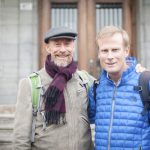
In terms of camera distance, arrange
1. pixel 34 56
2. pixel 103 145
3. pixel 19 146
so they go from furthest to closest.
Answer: pixel 34 56
pixel 19 146
pixel 103 145

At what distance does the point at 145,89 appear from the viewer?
9.88 feet

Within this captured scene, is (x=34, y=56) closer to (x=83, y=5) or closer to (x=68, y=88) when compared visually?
(x=83, y=5)

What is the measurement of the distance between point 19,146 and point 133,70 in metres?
1.07

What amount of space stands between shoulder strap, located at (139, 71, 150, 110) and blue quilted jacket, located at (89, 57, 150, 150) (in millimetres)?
35

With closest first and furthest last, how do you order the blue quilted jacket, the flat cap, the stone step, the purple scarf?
the blue quilted jacket
the purple scarf
the flat cap
the stone step

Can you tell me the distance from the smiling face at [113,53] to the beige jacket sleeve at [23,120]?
0.67 m

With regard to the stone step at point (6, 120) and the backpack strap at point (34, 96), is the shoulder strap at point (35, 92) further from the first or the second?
the stone step at point (6, 120)

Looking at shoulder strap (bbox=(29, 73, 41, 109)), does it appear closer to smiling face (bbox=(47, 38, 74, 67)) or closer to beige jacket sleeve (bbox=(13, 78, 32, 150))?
beige jacket sleeve (bbox=(13, 78, 32, 150))

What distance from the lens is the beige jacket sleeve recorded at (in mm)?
3297

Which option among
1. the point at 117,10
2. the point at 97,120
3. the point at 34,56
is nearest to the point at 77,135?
the point at 97,120

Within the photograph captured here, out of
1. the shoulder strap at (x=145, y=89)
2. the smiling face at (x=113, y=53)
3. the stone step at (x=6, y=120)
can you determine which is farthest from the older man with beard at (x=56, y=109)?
the stone step at (x=6, y=120)

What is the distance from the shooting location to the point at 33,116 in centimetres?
333

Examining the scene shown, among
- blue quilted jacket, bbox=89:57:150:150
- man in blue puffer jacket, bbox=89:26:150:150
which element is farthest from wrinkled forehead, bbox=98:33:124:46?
blue quilted jacket, bbox=89:57:150:150

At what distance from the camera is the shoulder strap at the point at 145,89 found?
9.80 feet
